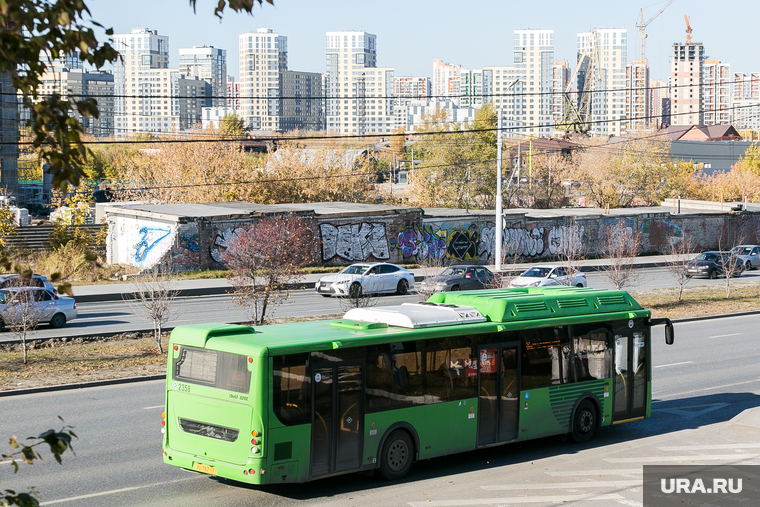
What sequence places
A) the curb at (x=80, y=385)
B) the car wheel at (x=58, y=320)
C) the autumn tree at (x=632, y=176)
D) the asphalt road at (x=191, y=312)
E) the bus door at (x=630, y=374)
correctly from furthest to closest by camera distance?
the autumn tree at (x=632, y=176), the car wheel at (x=58, y=320), the asphalt road at (x=191, y=312), the curb at (x=80, y=385), the bus door at (x=630, y=374)

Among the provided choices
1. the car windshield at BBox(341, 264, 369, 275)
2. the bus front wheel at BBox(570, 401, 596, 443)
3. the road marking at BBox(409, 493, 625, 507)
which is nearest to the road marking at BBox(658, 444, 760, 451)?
the bus front wheel at BBox(570, 401, 596, 443)

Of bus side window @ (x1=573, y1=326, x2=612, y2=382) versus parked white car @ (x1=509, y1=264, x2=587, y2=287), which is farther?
parked white car @ (x1=509, y1=264, x2=587, y2=287)

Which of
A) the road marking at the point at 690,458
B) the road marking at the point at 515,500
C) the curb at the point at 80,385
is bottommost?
the curb at the point at 80,385

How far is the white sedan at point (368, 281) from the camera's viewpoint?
3219cm

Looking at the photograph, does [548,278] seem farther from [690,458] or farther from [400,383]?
[400,383]

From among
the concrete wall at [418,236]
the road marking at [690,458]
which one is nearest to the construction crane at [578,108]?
the concrete wall at [418,236]

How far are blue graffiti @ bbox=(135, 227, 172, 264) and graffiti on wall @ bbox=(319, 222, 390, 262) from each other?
8.24 metres

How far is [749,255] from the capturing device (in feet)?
159

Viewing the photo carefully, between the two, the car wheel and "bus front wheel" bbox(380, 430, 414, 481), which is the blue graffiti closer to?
the car wheel

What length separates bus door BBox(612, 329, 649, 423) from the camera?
44.7 ft

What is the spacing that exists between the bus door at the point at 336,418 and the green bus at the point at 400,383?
0.01 m

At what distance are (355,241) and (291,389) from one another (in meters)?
33.5

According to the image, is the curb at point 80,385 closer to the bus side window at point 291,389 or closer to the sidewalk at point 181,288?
the bus side window at point 291,389

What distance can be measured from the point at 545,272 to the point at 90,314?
18.4m
